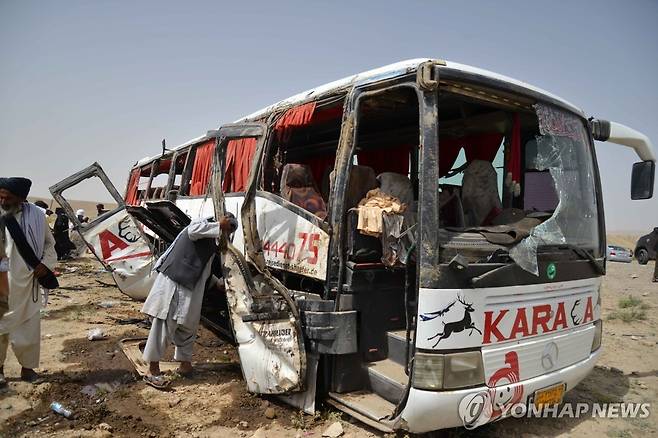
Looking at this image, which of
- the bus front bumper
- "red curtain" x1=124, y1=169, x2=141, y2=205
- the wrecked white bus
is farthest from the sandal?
"red curtain" x1=124, y1=169, x2=141, y2=205

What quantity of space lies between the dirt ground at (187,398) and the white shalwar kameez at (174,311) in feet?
1.08

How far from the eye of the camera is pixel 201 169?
6.11m

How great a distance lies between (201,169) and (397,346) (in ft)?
12.9

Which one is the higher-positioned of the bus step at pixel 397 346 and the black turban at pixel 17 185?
the black turban at pixel 17 185

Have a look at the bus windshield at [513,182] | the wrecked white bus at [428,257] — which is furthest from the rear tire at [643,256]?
the bus windshield at [513,182]

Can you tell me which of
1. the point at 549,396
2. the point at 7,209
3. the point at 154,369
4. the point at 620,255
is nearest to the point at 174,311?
the point at 154,369

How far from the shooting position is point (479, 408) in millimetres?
2844

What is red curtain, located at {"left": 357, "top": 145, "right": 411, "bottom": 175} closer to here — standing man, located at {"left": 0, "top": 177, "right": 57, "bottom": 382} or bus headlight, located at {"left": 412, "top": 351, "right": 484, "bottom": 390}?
bus headlight, located at {"left": 412, "top": 351, "right": 484, "bottom": 390}

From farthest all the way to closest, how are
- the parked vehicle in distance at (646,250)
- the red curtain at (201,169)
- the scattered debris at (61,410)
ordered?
the parked vehicle in distance at (646,250) < the red curtain at (201,169) < the scattered debris at (61,410)

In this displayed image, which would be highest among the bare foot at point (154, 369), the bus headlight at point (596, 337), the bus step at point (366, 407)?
the bus headlight at point (596, 337)

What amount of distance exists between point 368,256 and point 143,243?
493cm

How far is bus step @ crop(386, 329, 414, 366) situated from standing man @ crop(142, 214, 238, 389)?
186cm

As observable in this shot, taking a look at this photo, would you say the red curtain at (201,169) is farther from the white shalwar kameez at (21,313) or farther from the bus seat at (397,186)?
the bus seat at (397,186)

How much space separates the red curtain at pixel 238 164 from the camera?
4.64 metres
